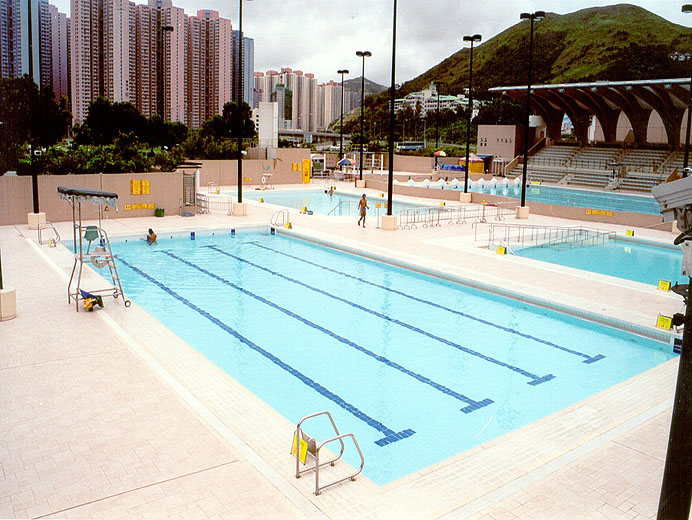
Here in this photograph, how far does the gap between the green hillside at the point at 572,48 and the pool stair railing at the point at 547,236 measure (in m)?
93.2

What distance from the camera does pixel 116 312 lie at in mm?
11477

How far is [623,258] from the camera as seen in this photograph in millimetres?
19344

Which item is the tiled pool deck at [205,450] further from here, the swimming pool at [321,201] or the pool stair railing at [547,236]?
the swimming pool at [321,201]

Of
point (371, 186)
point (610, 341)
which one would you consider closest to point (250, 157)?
point (371, 186)

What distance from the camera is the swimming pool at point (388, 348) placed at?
8148 millimetres

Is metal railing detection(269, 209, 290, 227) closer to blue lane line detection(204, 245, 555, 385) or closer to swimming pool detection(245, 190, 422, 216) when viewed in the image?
swimming pool detection(245, 190, 422, 216)

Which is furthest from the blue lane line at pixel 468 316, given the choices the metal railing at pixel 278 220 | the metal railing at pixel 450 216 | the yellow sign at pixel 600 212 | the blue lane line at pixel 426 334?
the yellow sign at pixel 600 212

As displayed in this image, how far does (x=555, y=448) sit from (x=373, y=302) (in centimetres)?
736

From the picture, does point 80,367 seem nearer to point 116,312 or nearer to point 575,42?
point 116,312

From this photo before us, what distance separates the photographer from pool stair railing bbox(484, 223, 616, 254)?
20.9 metres

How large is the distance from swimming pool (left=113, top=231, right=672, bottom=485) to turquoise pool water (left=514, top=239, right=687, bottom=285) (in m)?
5.32

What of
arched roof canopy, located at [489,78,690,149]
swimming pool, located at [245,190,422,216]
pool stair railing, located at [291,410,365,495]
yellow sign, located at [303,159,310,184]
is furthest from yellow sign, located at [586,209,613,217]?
pool stair railing, located at [291,410,365,495]

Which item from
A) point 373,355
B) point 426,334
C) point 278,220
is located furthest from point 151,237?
point 373,355

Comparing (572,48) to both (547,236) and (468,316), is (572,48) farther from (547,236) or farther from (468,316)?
(468,316)
